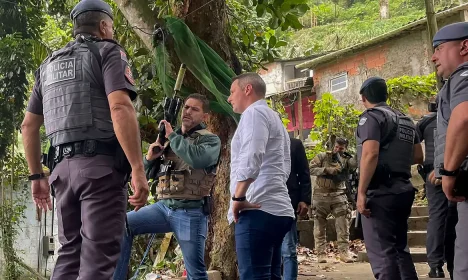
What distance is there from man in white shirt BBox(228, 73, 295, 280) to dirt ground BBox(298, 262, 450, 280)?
3828 mm

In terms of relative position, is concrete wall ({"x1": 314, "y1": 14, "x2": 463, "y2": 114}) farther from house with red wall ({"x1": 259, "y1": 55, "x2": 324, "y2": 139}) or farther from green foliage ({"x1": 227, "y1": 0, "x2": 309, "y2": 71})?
green foliage ({"x1": 227, "y1": 0, "x2": 309, "y2": 71})

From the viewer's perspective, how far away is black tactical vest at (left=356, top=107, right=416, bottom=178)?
14.9 feet

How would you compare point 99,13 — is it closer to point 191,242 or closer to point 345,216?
point 191,242

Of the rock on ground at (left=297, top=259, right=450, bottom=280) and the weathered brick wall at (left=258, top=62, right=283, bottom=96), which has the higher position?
the weathered brick wall at (left=258, top=62, right=283, bottom=96)

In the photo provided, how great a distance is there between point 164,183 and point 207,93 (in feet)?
6.38

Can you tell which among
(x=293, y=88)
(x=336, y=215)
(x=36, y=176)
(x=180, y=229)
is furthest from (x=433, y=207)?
(x=293, y=88)

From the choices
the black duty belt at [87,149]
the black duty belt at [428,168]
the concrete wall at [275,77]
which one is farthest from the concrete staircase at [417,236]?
the concrete wall at [275,77]

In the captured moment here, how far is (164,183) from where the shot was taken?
4.32m

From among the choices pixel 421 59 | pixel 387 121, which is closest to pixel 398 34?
pixel 421 59

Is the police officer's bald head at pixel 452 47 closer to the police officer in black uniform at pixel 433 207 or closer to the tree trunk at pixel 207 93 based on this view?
the police officer in black uniform at pixel 433 207

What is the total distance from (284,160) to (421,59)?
15605 mm

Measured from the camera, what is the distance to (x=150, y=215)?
4363 millimetres

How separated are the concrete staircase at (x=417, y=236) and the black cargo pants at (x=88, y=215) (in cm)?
604

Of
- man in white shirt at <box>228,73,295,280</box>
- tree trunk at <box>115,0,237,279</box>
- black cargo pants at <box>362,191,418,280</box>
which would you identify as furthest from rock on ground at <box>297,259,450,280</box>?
man in white shirt at <box>228,73,295,280</box>
